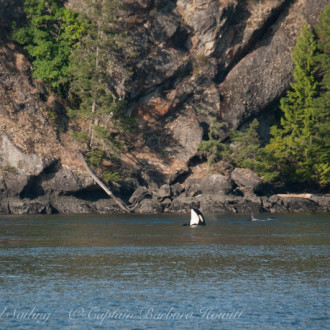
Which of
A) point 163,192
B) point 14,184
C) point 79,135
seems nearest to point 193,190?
point 163,192

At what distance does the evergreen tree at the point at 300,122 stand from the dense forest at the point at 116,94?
0.10 meters

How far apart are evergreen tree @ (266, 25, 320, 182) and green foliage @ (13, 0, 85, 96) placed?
868 inches

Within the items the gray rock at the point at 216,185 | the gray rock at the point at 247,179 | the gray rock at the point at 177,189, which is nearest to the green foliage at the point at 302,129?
the gray rock at the point at 247,179

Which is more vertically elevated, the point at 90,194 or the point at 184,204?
the point at 90,194

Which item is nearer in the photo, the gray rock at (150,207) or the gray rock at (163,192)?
the gray rock at (150,207)

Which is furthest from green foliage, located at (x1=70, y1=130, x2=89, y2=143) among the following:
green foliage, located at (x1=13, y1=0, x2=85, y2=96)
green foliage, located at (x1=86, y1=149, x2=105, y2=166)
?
green foliage, located at (x1=13, y1=0, x2=85, y2=96)

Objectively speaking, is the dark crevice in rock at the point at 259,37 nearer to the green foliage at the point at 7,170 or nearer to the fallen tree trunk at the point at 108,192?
the fallen tree trunk at the point at 108,192

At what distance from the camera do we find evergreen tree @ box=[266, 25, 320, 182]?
64.4 metres

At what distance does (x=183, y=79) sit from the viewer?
228 feet

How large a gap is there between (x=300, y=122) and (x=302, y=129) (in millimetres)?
1264

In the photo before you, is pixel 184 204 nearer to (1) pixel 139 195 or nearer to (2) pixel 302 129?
(1) pixel 139 195

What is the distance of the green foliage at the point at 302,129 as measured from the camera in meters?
64.1

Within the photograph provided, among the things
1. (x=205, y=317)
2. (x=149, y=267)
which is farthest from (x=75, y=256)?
(x=205, y=317)

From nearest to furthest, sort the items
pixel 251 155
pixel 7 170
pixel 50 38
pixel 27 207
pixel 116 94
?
pixel 27 207, pixel 7 170, pixel 251 155, pixel 50 38, pixel 116 94
